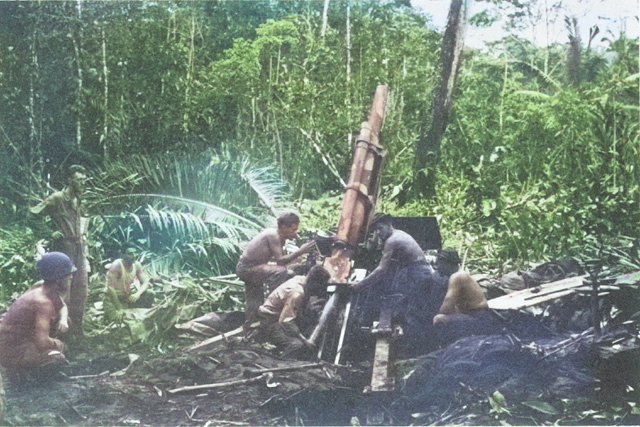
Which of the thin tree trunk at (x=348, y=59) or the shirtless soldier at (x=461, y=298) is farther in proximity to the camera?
the thin tree trunk at (x=348, y=59)

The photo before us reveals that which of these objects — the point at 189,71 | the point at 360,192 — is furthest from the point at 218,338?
the point at 189,71

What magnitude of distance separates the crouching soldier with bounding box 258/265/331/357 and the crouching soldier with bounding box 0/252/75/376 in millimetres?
1438

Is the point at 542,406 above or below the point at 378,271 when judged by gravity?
below

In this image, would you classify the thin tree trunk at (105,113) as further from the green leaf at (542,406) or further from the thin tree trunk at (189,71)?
the green leaf at (542,406)

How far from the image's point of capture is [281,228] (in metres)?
6.83

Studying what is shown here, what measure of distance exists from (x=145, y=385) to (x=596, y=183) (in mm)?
3551

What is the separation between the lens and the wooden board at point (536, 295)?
6738mm

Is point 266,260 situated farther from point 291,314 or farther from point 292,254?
point 291,314

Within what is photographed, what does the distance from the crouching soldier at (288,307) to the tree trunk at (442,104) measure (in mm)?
985

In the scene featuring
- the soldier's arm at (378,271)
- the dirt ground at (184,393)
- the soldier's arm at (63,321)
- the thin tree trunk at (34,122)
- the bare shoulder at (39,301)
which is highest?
the thin tree trunk at (34,122)

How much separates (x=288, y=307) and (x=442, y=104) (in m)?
1.86

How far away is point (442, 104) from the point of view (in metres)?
6.93

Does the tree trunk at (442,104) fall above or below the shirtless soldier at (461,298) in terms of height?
above

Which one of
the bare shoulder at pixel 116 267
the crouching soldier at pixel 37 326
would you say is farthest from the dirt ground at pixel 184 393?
the bare shoulder at pixel 116 267
